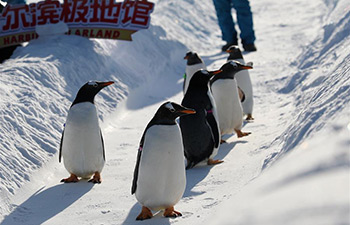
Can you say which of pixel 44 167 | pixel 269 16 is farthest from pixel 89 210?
pixel 269 16

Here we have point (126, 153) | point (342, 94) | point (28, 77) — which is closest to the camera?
point (342, 94)

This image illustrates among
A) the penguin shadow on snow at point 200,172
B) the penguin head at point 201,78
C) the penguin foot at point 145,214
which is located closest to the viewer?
the penguin foot at point 145,214

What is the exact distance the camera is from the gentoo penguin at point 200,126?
16.9 feet

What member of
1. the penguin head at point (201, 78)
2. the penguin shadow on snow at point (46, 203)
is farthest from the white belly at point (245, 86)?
the penguin shadow on snow at point (46, 203)

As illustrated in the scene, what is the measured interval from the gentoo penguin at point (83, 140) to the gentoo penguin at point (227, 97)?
59.4 inches

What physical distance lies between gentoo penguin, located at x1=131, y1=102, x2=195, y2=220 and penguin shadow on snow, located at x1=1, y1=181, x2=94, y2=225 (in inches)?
31.0

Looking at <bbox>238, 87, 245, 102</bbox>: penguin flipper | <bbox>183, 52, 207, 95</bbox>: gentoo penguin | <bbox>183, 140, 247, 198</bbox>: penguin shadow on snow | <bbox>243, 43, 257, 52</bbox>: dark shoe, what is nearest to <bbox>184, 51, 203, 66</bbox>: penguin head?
<bbox>183, 52, 207, 95</bbox>: gentoo penguin

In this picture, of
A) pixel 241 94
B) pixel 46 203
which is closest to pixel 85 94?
pixel 46 203

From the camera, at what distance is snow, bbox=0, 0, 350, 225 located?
6.58 ft

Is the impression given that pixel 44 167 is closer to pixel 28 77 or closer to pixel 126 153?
pixel 126 153

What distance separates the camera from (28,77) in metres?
6.77

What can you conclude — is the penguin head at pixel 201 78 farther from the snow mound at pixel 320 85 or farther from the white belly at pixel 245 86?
the white belly at pixel 245 86

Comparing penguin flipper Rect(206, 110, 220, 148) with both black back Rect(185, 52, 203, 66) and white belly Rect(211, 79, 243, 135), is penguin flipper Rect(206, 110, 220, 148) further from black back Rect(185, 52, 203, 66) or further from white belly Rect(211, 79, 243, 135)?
black back Rect(185, 52, 203, 66)

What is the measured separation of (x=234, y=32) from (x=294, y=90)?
13.1 feet
